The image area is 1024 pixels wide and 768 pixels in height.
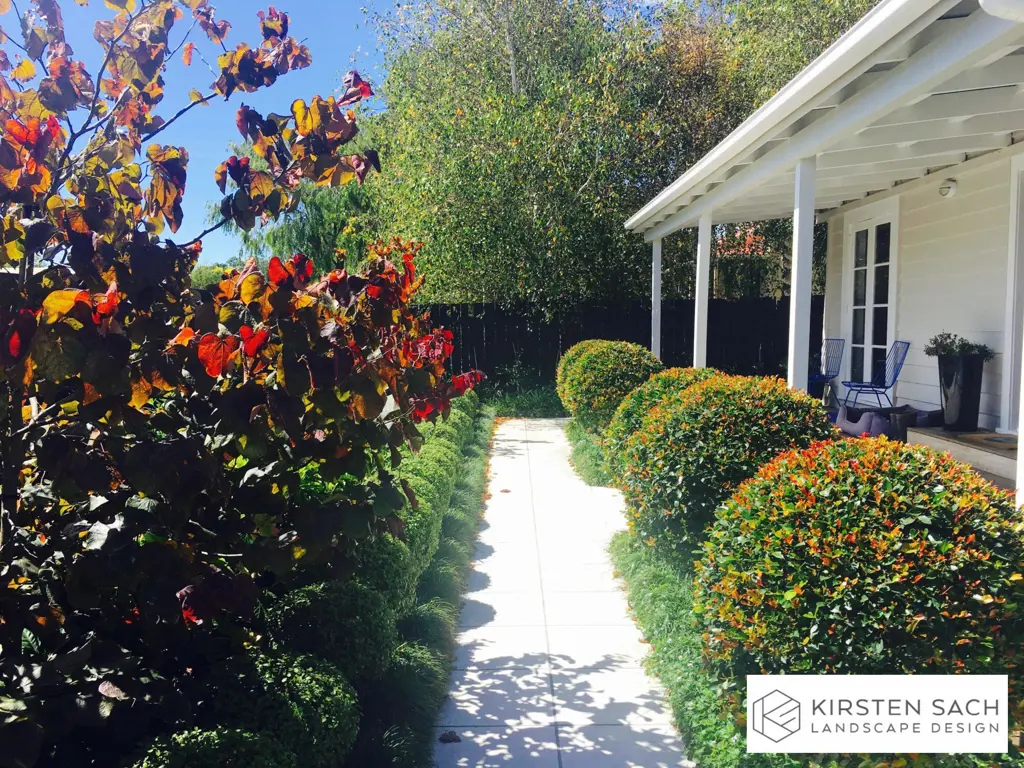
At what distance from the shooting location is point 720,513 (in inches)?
116

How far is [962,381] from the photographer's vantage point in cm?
634

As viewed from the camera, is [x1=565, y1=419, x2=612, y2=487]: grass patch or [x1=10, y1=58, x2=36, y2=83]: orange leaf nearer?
[x1=10, y1=58, x2=36, y2=83]: orange leaf

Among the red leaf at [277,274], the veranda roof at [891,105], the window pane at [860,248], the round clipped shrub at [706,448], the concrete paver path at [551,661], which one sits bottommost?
the concrete paver path at [551,661]

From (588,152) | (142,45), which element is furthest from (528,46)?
(142,45)

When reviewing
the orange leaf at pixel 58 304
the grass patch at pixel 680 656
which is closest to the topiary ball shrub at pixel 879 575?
the grass patch at pixel 680 656

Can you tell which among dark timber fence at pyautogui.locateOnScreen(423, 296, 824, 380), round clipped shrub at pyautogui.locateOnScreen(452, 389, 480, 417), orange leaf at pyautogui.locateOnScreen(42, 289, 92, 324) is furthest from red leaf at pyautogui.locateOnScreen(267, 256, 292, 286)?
dark timber fence at pyautogui.locateOnScreen(423, 296, 824, 380)

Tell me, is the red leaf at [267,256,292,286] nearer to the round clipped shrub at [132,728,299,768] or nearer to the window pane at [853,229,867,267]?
the round clipped shrub at [132,728,299,768]

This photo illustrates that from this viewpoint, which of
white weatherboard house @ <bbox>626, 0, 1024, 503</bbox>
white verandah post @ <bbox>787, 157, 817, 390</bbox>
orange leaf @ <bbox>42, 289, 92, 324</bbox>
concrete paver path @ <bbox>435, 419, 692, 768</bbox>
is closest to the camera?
orange leaf @ <bbox>42, 289, 92, 324</bbox>

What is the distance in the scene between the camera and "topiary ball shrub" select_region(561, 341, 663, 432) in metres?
8.45

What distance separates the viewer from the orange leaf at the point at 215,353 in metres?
1.84

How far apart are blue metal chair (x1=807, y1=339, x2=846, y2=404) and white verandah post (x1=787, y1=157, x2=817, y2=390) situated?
3955mm

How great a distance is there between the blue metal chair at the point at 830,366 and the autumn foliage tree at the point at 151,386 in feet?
26.5

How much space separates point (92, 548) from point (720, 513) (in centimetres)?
219

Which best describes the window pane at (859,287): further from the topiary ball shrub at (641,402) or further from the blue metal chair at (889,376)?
the topiary ball shrub at (641,402)
